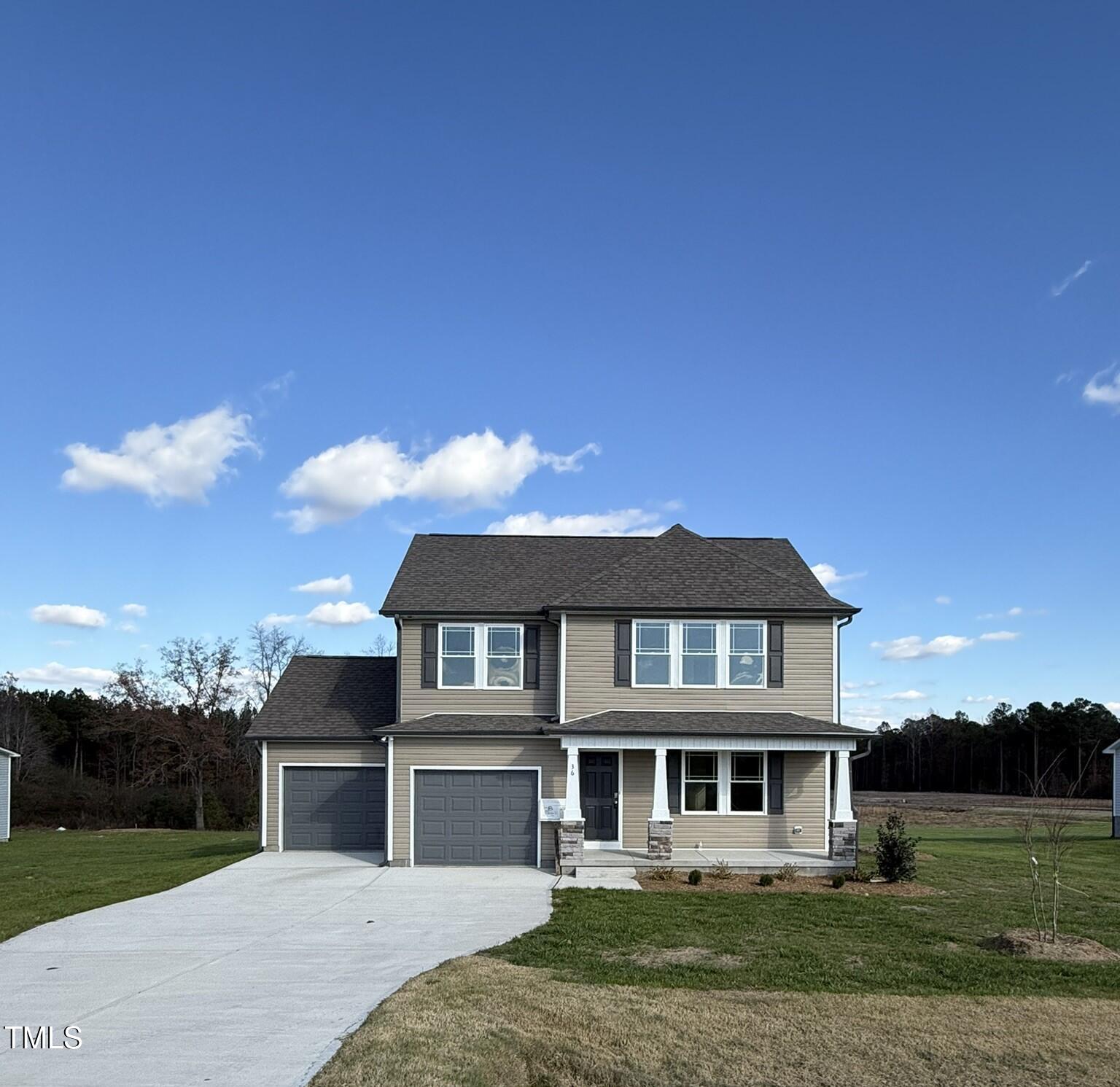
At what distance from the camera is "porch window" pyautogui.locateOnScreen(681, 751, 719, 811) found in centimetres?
2230

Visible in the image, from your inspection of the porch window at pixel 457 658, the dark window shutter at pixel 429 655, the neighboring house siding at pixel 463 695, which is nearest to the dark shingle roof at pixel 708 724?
the neighboring house siding at pixel 463 695

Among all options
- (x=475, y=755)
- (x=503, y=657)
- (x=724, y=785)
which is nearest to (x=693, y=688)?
(x=724, y=785)

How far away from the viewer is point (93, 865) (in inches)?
943

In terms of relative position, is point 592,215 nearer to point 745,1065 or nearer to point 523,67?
point 523,67

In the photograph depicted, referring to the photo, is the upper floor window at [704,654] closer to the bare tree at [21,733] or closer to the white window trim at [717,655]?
the white window trim at [717,655]

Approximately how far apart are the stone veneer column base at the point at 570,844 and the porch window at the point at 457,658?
436 centimetres

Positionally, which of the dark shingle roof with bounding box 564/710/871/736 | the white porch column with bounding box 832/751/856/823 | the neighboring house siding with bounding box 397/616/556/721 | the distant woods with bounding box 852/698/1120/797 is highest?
the neighboring house siding with bounding box 397/616/556/721

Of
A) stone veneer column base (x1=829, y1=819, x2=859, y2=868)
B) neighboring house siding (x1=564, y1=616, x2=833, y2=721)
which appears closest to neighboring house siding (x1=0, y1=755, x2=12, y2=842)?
neighboring house siding (x1=564, y1=616, x2=833, y2=721)

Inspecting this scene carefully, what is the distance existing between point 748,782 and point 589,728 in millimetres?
3957

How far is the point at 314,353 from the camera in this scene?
78.4 ft

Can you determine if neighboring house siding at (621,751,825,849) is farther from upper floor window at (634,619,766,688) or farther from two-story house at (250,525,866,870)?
upper floor window at (634,619,766,688)

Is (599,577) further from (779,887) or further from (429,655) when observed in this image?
(779,887)

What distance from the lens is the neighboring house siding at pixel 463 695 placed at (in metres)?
23.1

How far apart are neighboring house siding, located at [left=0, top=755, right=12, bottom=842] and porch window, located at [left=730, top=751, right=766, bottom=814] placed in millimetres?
25818
